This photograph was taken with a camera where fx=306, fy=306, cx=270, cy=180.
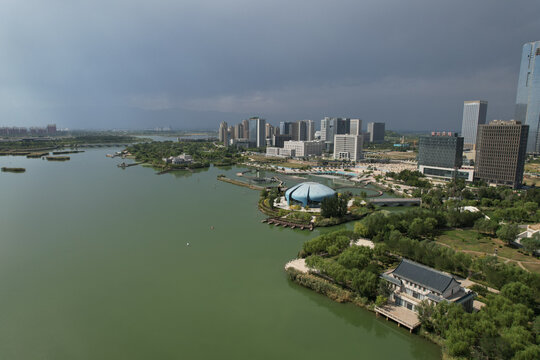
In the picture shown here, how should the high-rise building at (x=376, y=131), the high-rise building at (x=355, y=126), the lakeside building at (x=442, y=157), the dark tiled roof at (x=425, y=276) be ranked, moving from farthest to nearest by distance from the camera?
the high-rise building at (x=376, y=131), the high-rise building at (x=355, y=126), the lakeside building at (x=442, y=157), the dark tiled roof at (x=425, y=276)

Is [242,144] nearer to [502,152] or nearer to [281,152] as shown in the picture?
[281,152]

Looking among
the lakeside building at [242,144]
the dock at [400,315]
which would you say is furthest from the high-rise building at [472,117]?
the dock at [400,315]

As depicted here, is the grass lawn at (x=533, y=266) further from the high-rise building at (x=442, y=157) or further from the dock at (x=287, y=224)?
the high-rise building at (x=442, y=157)

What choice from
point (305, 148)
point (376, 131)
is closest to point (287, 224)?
point (305, 148)

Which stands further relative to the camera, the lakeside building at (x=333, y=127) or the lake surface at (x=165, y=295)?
the lakeside building at (x=333, y=127)

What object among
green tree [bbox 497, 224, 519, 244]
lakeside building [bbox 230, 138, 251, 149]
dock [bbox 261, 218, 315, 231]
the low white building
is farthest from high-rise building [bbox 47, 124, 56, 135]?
green tree [bbox 497, 224, 519, 244]

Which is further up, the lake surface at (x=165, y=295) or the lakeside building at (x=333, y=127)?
the lakeside building at (x=333, y=127)

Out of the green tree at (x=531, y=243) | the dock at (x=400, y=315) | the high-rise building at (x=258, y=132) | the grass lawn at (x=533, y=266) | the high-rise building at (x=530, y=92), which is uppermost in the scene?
the high-rise building at (x=530, y=92)
